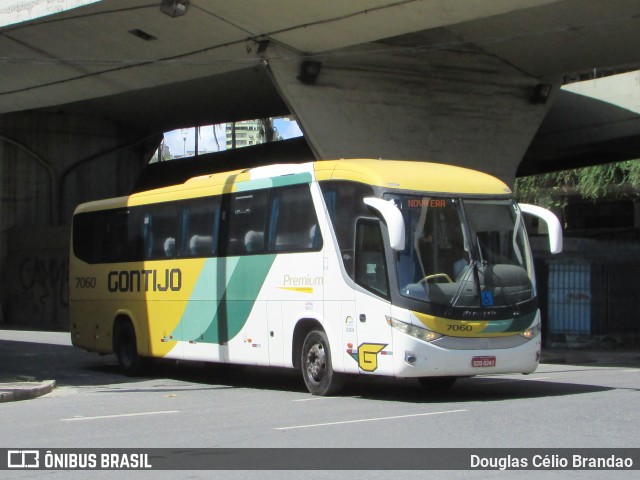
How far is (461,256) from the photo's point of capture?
566 inches

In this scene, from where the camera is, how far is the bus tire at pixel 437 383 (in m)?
16.1

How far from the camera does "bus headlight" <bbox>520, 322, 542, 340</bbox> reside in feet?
48.3

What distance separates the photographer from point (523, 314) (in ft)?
48.3

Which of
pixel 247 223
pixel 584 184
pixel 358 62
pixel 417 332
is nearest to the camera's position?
pixel 417 332

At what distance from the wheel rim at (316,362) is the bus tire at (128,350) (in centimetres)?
536

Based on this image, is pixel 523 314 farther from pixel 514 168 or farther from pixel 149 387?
pixel 514 168

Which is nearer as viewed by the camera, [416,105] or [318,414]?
[318,414]

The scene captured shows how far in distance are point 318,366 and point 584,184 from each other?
32649mm

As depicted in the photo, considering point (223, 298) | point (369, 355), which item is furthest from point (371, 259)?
point (223, 298)

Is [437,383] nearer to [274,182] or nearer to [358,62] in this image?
[274,182]

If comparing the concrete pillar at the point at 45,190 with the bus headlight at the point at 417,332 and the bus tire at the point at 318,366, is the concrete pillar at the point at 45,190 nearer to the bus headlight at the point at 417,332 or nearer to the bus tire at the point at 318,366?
the bus tire at the point at 318,366

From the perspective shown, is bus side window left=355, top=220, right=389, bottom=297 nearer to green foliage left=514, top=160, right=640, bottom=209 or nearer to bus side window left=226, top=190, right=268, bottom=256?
bus side window left=226, top=190, right=268, bottom=256

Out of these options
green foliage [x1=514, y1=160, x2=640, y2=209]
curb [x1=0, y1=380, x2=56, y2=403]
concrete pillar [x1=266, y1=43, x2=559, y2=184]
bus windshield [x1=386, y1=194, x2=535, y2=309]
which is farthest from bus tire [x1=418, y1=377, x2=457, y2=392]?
green foliage [x1=514, y1=160, x2=640, y2=209]

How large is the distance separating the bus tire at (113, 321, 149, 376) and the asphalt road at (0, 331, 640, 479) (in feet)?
0.91
